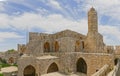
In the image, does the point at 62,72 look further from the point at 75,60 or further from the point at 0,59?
the point at 0,59

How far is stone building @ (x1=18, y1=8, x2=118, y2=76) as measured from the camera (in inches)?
840

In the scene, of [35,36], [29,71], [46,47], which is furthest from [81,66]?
[35,36]

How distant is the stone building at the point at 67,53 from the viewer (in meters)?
21.3

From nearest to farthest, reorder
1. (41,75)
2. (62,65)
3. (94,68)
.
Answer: (94,68)
(41,75)
(62,65)

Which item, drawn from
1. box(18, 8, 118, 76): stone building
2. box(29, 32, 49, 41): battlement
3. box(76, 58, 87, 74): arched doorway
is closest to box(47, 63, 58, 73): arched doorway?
box(18, 8, 118, 76): stone building

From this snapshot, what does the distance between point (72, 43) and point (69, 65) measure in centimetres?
449

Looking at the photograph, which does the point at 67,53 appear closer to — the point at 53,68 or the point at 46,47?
the point at 53,68

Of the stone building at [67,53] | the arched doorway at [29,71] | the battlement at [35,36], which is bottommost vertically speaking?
the arched doorway at [29,71]

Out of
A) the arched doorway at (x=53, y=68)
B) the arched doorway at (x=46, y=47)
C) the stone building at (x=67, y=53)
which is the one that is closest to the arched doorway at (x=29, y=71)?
the stone building at (x=67, y=53)

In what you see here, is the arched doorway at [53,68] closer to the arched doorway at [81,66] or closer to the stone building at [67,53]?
the stone building at [67,53]

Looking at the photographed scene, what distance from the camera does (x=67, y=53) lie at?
78.3 ft

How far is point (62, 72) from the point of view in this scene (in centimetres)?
2367

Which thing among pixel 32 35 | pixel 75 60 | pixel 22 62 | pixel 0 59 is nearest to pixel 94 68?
pixel 75 60

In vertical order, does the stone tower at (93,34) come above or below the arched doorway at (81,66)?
above
